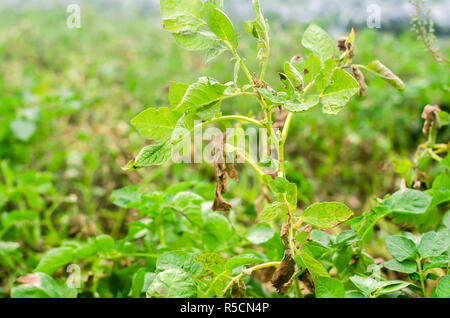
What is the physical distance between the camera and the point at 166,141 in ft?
1.80

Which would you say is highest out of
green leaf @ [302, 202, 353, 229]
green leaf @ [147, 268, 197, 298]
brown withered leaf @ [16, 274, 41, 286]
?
green leaf @ [302, 202, 353, 229]

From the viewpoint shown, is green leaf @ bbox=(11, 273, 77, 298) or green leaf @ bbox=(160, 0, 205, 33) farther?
green leaf @ bbox=(11, 273, 77, 298)

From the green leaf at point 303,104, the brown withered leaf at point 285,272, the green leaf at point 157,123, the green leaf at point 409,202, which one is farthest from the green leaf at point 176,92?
the green leaf at point 409,202

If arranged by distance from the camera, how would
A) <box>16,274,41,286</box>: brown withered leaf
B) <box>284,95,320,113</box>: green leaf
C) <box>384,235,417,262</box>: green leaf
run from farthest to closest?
<box>16,274,41,286</box>: brown withered leaf, <box>384,235,417,262</box>: green leaf, <box>284,95,320,113</box>: green leaf

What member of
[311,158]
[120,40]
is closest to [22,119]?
[311,158]

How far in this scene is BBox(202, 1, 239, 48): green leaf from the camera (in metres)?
0.54

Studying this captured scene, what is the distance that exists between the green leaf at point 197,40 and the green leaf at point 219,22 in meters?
0.02

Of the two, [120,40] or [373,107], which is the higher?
[120,40]

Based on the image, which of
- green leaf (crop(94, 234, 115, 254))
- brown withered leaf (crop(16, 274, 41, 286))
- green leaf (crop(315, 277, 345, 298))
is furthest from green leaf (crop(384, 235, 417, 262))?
brown withered leaf (crop(16, 274, 41, 286))

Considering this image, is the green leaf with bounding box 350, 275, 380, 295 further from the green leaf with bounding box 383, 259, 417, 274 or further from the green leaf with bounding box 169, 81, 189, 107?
the green leaf with bounding box 169, 81, 189, 107

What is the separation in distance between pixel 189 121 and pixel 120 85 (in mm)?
2037

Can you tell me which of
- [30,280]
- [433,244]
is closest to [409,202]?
[433,244]

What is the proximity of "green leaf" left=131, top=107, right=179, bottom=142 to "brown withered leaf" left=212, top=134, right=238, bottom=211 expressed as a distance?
0.26ft

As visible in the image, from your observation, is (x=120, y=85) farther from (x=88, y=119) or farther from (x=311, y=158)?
(x=311, y=158)
